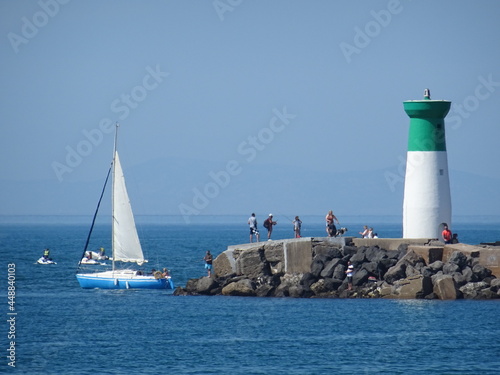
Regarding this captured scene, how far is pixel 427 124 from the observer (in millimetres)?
35906

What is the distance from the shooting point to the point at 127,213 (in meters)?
44.1

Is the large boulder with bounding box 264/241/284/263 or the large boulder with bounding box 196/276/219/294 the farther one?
the large boulder with bounding box 196/276/219/294

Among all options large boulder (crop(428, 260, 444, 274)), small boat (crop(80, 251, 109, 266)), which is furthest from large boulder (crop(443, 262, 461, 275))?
small boat (crop(80, 251, 109, 266))

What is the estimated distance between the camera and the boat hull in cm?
4034

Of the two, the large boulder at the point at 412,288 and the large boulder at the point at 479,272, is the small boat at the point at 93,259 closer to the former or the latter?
the large boulder at the point at 412,288

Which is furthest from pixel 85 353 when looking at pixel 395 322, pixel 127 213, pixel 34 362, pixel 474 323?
pixel 127 213

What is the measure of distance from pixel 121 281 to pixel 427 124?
46.0ft

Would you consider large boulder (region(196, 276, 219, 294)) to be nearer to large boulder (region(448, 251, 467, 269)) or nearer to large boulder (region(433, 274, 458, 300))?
large boulder (region(433, 274, 458, 300))

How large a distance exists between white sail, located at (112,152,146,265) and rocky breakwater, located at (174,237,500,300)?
7.01m

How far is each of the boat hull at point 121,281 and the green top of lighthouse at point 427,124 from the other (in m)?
11.5

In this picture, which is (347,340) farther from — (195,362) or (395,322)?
(195,362)

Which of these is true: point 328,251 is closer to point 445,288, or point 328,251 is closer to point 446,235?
point 446,235

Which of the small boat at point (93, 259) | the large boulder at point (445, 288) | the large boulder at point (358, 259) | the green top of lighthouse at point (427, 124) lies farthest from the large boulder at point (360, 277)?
the small boat at point (93, 259)

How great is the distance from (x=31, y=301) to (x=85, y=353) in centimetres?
1163
